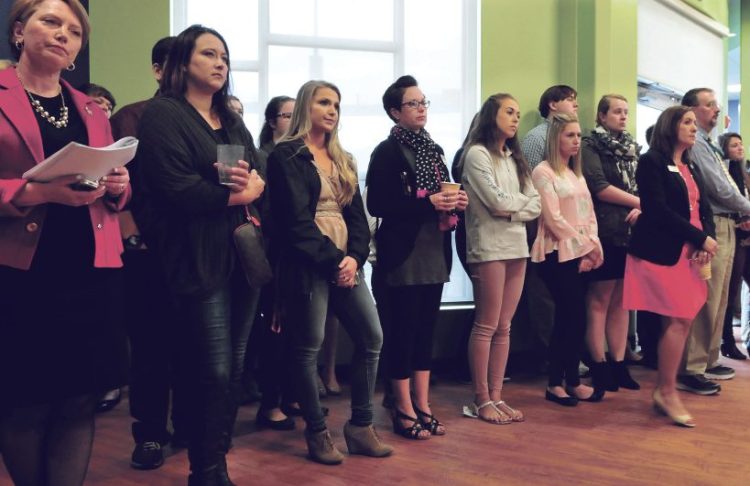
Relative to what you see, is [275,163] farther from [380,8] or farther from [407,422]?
[380,8]

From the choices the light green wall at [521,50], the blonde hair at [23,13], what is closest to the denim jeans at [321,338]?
the blonde hair at [23,13]

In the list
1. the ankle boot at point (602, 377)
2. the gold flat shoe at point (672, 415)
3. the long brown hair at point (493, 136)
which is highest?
the long brown hair at point (493, 136)

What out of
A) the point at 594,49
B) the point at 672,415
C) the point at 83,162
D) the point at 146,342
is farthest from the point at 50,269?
the point at 594,49

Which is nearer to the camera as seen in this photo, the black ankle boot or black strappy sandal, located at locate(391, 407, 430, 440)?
black strappy sandal, located at locate(391, 407, 430, 440)

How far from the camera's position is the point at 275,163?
9.25 feet

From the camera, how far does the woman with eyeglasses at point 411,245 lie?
3152mm

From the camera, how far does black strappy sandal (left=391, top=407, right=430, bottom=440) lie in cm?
315

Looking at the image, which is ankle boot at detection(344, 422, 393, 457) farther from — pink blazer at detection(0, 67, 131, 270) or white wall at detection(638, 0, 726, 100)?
white wall at detection(638, 0, 726, 100)

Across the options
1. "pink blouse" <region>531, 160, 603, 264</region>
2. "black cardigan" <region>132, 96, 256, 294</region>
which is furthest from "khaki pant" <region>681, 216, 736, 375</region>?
"black cardigan" <region>132, 96, 256, 294</region>

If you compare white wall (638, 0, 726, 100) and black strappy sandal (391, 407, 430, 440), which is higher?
white wall (638, 0, 726, 100)

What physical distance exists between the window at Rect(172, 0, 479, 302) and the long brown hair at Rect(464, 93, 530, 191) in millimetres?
1184

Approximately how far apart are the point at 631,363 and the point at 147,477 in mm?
3373

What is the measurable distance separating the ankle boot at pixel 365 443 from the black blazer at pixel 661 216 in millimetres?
1523

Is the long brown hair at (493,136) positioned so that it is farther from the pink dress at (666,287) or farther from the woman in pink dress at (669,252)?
the pink dress at (666,287)
